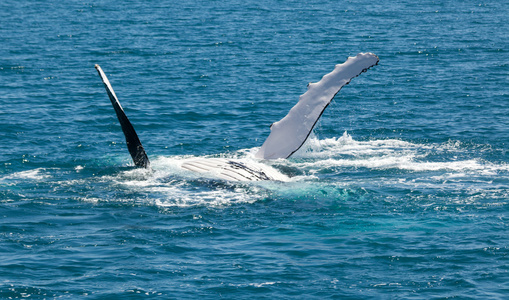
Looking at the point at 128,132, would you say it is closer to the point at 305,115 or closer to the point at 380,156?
the point at 305,115

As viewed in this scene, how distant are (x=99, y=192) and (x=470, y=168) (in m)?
12.8

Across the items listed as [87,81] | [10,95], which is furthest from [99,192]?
[87,81]

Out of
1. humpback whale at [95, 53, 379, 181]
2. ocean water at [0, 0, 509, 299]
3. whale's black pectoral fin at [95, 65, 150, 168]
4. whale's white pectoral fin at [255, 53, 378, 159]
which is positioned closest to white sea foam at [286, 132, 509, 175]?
ocean water at [0, 0, 509, 299]

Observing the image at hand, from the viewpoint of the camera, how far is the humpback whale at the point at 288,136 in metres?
25.8

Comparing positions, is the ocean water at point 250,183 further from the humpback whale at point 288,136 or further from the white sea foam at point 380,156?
the humpback whale at point 288,136

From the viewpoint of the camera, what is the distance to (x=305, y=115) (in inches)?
1054

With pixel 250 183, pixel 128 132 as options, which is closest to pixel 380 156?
pixel 250 183

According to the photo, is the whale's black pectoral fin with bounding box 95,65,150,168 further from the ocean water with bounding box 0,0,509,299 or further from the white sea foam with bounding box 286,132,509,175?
the white sea foam with bounding box 286,132,509,175

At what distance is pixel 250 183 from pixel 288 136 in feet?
7.94

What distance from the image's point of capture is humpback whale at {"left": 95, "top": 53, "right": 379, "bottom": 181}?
25.8 m

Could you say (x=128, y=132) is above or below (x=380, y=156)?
above

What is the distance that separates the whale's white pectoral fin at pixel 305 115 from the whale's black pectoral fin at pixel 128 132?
410 centimetres

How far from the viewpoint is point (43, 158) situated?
30.5 meters

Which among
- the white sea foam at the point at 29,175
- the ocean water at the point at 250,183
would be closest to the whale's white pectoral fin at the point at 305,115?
the ocean water at the point at 250,183
